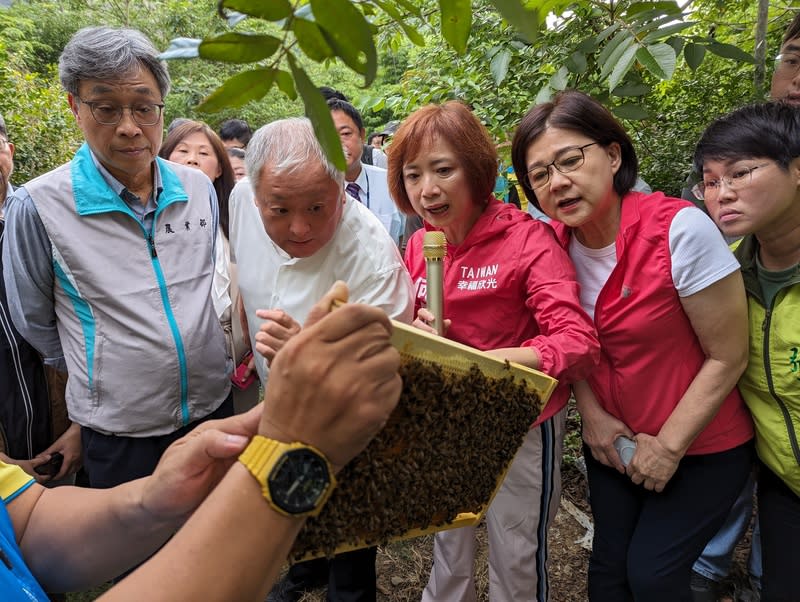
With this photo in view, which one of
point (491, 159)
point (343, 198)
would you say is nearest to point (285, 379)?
point (343, 198)

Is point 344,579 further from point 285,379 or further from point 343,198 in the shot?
point 285,379

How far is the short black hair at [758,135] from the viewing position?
1.94 m

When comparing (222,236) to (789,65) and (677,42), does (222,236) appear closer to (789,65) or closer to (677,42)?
(677,42)

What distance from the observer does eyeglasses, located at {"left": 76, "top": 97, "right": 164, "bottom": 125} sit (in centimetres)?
229

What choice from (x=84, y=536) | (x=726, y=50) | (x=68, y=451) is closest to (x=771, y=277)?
(x=726, y=50)

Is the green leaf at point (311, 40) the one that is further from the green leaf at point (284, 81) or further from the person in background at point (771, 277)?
the person in background at point (771, 277)

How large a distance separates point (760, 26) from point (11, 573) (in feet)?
14.9

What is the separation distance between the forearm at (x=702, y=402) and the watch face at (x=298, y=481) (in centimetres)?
161

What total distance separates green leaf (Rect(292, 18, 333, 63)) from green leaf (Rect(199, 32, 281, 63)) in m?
0.04

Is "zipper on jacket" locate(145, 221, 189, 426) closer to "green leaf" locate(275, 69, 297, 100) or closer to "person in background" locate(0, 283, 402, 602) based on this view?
"person in background" locate(0, 283, 402, 602)

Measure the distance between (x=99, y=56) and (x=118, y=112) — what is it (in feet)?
0.74

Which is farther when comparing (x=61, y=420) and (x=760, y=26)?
(x=760, y=26)

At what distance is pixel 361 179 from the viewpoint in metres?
4.45

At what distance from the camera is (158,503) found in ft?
4.30
